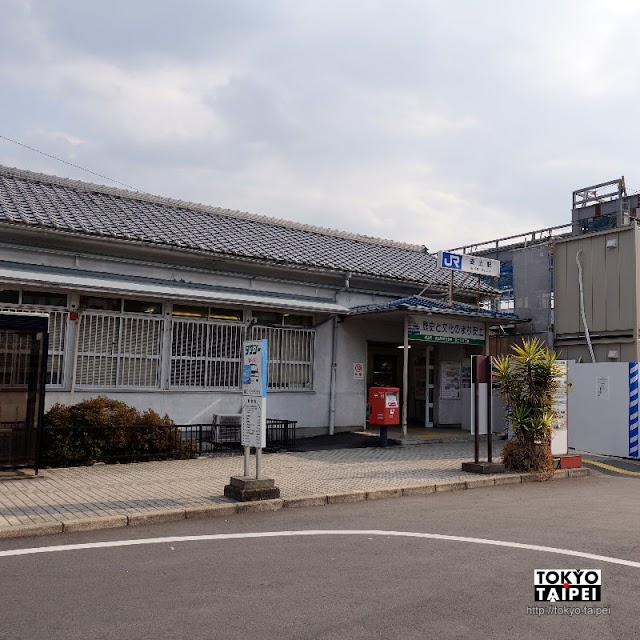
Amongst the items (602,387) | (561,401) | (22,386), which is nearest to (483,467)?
(561,401)

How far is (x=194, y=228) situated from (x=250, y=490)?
32.5 ft

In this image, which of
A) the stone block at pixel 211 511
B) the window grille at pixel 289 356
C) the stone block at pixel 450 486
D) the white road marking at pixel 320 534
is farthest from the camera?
the window grille at pixel 289 356

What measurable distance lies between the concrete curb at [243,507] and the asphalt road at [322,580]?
20 centimetres

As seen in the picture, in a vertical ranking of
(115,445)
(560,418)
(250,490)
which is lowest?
(250,490)

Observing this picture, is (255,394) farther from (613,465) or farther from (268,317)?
(613,465)

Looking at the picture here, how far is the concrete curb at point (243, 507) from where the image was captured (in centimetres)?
748

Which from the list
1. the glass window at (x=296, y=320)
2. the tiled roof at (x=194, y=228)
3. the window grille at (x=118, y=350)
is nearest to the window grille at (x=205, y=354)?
the window grille at (x=118, y=350)

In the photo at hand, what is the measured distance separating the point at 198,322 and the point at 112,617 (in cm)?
1115

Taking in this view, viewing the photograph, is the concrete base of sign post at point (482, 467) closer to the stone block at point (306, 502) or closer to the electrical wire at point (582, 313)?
the stone block at point (306, 502)

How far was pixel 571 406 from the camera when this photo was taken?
54.1 feet

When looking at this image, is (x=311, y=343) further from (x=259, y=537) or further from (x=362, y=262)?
(x=259, y=537)

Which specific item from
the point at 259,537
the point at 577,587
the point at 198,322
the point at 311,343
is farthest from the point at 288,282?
the point at 577,587

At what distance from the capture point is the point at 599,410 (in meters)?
15.9

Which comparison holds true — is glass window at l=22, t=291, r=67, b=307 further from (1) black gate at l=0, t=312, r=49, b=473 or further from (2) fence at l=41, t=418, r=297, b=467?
(2) fence at l=41, t=418, r=297, b=467
